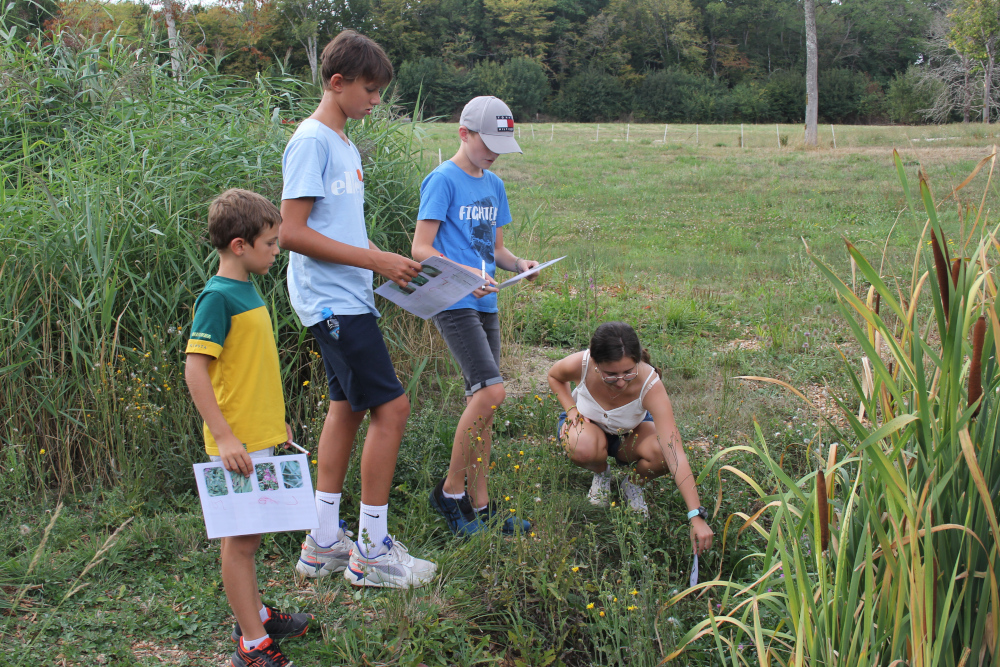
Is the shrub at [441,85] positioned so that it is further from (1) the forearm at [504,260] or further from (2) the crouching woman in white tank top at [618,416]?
(2) the crouching woman in white tank top at [618,416]

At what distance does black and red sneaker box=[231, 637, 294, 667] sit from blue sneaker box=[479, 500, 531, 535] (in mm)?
882

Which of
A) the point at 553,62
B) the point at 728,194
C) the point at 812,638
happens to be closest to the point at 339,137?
the point at 812,638

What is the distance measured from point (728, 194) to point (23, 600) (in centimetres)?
1384

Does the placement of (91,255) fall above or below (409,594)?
above

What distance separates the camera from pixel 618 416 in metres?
3.36

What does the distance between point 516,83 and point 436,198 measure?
55.3m

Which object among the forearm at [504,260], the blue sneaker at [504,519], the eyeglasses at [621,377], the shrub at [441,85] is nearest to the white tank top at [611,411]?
the eyeglasses at [621,377]

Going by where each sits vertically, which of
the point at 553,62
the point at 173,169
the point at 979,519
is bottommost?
the point at 979,519

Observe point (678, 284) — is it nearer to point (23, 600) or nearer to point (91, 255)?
point (91, 255)

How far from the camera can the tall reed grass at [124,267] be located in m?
3.44

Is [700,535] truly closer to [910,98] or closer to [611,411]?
[611,411]

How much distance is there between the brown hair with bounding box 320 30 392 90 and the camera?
2.49 metres

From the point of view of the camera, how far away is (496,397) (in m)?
2.96

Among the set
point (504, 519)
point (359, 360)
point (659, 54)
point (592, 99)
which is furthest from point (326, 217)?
point (659, 54)
